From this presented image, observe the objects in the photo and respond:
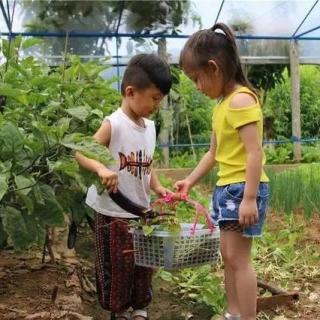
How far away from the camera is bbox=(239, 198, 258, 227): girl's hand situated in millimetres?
1911

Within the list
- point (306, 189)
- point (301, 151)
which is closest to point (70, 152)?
point (306, 189)

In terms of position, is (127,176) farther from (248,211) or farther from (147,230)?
(248,211)

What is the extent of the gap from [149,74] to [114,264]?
0.68m

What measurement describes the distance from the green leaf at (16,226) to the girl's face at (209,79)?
0.73 metres

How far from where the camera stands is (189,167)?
293 inches

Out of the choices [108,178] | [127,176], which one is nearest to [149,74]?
[127,176]

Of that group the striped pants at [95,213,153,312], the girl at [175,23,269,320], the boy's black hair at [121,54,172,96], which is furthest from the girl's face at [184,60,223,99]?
the striped pants at [95,213,153,312]

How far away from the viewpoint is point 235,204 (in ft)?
6.56

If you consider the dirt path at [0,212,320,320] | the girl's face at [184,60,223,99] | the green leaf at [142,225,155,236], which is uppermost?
the girl's face at [184,60,223,99]

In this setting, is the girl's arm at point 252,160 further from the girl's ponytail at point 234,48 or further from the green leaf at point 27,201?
the green leaf at point 27,201

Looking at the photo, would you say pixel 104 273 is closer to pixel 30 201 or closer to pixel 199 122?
pixel 30 201

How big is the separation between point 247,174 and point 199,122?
7.77m

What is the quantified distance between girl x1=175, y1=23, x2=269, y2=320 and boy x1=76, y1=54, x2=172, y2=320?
0.56 ft

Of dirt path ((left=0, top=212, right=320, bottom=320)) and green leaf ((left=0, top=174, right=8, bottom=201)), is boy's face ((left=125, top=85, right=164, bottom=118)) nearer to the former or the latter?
dirt path ((left=0, top=212, right=320, bottom=320))
